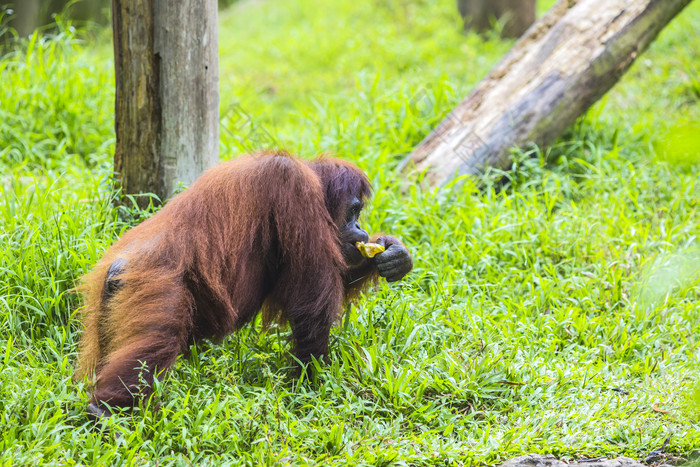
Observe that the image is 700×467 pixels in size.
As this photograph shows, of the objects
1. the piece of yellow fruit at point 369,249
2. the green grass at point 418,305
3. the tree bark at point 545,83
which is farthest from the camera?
the tree bark at point 545,83

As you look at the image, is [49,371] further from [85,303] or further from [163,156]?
[163,156]

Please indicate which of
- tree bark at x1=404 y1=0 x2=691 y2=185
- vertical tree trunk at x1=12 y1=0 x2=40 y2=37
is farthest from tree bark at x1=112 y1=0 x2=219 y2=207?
vertical tree trunk at x1=12 y1=0 x2=40 y2=37

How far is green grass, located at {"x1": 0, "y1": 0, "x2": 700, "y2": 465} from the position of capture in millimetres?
2691

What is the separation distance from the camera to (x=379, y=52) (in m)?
7.75

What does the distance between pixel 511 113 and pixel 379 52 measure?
3.06m

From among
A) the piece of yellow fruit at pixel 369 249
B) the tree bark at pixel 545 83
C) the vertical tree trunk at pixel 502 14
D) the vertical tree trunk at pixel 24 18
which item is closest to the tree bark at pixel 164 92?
the piece of yellow fruit at pixel 369 249

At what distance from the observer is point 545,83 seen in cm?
514

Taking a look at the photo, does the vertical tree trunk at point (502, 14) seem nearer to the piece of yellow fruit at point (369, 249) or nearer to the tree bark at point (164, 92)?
the tree bark at point (164, 92)

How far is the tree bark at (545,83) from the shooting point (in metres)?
4.93

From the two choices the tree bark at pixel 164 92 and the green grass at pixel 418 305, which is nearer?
the green grass at pixel 418 305

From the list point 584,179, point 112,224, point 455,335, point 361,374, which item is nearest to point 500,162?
point 584,179

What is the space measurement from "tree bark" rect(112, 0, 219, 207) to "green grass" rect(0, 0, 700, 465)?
1.07 feet

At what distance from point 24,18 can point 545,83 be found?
511 centimetres

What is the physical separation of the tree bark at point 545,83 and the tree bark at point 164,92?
1.70 meters
